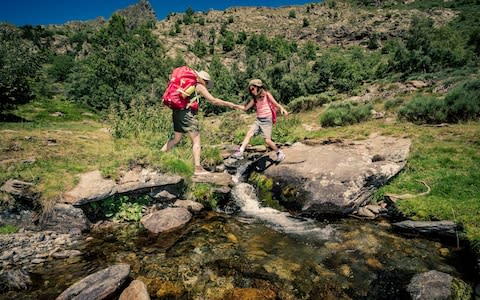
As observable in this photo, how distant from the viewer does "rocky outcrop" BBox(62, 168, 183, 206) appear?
643 centimetres

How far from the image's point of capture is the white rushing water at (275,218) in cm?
637

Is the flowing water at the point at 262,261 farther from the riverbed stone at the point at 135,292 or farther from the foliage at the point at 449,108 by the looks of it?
the foliage at the point at 449,108

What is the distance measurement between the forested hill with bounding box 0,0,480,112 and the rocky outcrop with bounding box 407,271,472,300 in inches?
943

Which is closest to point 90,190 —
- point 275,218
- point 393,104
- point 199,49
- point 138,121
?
point 275,218

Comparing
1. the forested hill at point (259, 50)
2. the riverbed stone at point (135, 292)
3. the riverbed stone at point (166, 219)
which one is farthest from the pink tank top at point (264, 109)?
the forested hill at point (259, 50)

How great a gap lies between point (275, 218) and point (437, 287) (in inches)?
149

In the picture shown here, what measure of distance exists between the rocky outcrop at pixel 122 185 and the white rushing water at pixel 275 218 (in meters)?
1.88

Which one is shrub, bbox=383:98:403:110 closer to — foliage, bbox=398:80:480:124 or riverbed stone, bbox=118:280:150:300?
foliage, bbox=398:80:480:124

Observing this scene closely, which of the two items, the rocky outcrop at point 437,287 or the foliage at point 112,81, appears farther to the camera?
the foliage at point 112,81

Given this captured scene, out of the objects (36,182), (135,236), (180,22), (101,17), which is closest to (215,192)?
(135,236)

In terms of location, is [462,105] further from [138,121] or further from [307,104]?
[307,104]

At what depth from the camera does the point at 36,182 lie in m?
6.64

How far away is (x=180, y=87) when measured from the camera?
704cm

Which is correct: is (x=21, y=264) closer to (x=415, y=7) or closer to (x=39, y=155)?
(x=39, y=155)
